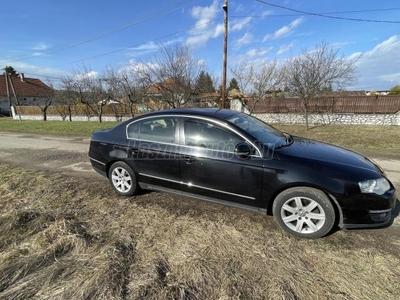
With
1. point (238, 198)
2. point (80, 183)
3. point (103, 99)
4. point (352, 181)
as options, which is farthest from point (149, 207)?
point (103, 99)

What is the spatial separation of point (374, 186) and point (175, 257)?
2.38 m

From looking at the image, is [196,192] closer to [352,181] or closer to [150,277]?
[150,277]

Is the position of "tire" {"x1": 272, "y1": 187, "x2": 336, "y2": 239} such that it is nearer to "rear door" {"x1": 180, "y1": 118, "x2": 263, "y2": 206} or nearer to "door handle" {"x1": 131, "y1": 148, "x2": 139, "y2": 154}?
"rear door" {"x1": 180, "y1": 118, "x2": 263, "y2": 206}

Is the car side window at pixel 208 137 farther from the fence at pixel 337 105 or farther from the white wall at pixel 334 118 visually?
the white wall at pixel 334 118

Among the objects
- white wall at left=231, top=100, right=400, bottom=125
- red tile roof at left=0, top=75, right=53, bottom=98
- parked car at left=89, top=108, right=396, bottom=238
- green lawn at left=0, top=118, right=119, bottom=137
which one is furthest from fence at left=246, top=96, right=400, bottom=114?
red tile roof at left=0, top=75, right=53, bottom=98

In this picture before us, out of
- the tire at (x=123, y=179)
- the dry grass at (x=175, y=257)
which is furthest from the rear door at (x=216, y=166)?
the tire at (x=123, y=179)

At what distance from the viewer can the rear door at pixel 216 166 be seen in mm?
2924

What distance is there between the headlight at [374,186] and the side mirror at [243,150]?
128 cm

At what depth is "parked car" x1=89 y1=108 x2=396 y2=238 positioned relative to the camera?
2604 millimetres

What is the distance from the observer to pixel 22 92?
4197 cm

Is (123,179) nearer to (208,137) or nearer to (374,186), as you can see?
(208,137)

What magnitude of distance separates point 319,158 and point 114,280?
2630mm

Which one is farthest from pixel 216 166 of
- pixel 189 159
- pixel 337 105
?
pixel 337 105

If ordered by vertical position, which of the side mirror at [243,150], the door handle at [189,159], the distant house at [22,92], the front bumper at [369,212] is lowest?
the front bumper at [369,212]
